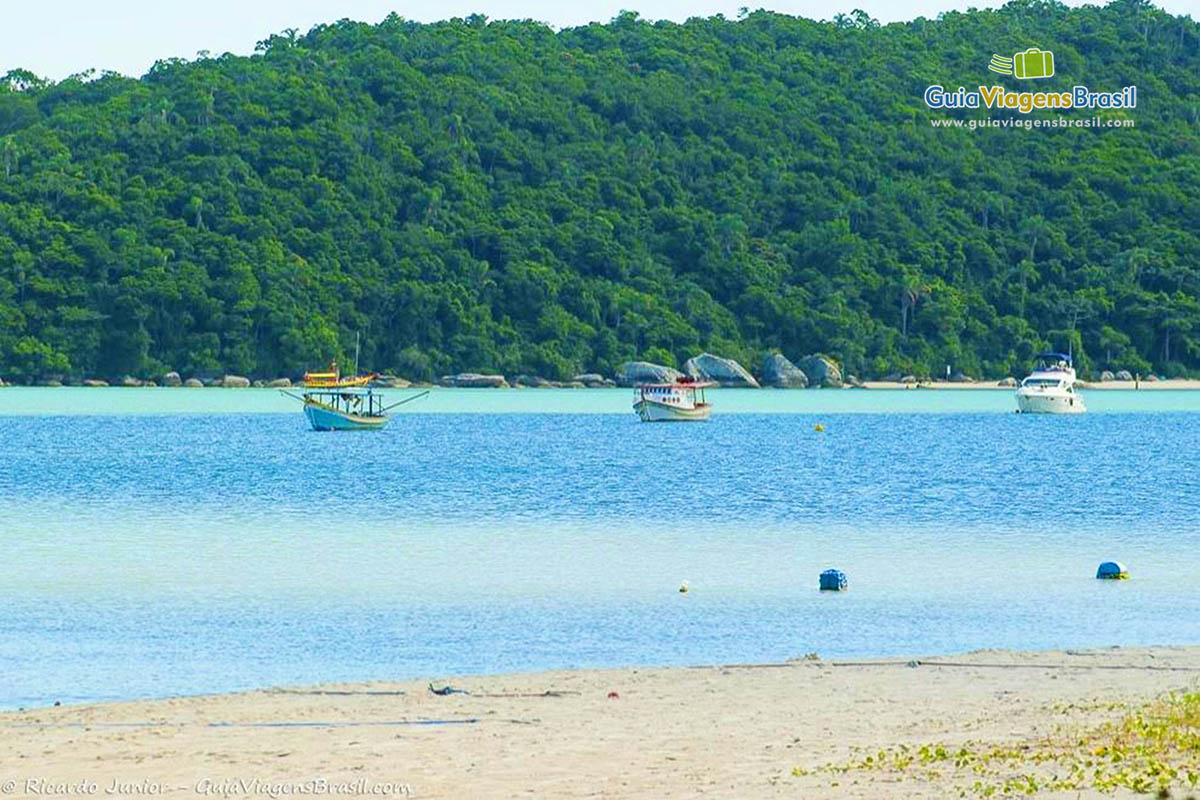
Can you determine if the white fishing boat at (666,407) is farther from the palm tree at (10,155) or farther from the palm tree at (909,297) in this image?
the palm tree at (10,155)

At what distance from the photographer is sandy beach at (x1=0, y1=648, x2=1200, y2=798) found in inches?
572

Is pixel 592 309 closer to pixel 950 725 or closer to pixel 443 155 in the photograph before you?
pixel 443 155

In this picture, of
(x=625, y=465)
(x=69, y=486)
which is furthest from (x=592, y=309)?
(x=69, y=486)

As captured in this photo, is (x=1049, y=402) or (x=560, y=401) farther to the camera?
(x=560, y=401)

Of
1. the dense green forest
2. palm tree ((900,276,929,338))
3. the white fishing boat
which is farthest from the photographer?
palm tree ((900,276,929,338))

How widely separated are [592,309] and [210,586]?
14888cm

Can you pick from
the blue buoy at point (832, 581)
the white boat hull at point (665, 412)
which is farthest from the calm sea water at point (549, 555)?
the white boat hull at point (665, 412)

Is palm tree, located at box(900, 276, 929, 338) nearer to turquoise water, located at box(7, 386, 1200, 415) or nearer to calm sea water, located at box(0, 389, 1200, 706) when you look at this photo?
turquoise water, located at box(7, 386, 1200, 415)

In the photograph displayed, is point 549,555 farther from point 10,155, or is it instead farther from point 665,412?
point 10,155

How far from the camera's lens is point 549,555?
3797 centimetres

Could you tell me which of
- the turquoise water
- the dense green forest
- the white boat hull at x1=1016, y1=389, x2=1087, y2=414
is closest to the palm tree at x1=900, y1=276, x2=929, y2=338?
the dense green forest

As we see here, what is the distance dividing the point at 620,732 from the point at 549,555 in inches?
827

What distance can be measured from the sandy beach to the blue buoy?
941 cm

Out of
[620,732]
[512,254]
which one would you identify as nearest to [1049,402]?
[512,254]
